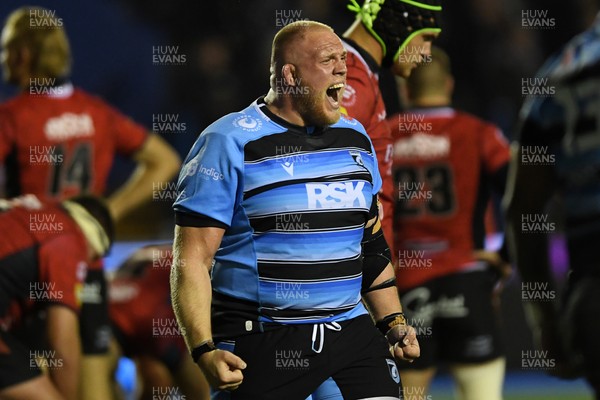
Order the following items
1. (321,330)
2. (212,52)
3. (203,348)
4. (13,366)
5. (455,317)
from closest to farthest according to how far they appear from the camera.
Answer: (203,348)
(321,330)
(13,366)
(455,317)
(212,52)

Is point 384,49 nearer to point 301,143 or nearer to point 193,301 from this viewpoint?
point 301,143

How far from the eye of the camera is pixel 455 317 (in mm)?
7578

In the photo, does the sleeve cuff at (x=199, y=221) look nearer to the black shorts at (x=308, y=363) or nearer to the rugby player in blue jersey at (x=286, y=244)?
the rugby player in blue jersey at (x=286, y=244)

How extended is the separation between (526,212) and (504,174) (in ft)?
11.1

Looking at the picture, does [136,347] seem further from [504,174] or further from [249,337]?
[249,337]

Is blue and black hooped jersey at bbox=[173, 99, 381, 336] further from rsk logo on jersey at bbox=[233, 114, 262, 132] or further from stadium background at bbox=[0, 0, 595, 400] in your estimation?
stadium background at bbox=[0, 0, 595, 400]

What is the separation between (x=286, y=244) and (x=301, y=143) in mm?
359

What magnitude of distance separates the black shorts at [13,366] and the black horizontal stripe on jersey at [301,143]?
2.12 m

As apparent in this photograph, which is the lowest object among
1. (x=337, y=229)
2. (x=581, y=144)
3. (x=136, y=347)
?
(x=136, y=347)

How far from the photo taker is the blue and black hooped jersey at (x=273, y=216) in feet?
13.5

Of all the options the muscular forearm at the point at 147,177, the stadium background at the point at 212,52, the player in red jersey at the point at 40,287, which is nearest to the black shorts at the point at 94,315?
the muscular forearm at the point at 147,177

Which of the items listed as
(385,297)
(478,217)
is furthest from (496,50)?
(385,297)

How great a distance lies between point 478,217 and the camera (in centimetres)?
780

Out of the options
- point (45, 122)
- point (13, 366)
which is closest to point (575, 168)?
point (13, 366)
